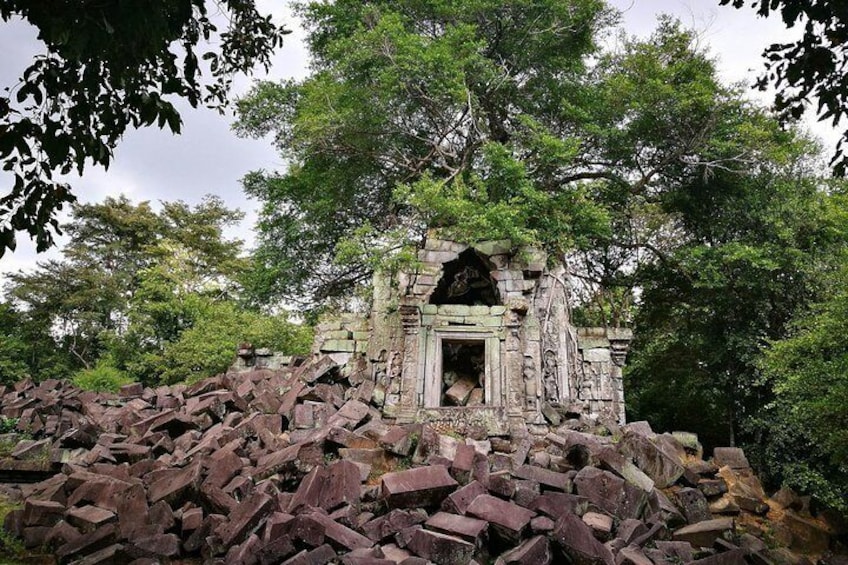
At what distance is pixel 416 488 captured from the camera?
219 inches

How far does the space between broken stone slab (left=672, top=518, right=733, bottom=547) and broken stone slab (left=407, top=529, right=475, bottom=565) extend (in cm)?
242

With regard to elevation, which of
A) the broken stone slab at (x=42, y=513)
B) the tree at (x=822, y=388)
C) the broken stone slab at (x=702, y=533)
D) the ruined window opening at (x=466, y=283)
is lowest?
the broken stone slab at (x=42, y=513)

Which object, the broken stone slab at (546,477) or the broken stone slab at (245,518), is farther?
the broken stone slab at (546,477)

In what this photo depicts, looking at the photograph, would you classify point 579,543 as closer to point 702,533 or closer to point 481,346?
point 702,533

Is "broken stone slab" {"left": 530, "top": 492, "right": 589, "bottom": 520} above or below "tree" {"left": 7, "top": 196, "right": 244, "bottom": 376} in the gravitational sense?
below

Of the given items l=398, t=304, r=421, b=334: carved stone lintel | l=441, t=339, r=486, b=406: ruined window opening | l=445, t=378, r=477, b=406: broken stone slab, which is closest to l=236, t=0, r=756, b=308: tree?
l=398, t=304, r=421, b=334: carved stone lintel

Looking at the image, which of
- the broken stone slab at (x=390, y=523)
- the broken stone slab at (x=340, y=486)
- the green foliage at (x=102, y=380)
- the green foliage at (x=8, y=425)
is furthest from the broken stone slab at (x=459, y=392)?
the green foliage at (x=102, y=380)

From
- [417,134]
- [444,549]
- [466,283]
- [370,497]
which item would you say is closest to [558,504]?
[444,549]

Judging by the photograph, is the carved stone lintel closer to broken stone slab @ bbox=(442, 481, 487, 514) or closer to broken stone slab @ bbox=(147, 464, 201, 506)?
broken stone slab @ bbox=(147, 464, 201, 506)

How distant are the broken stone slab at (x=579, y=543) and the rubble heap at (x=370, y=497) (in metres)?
0.01

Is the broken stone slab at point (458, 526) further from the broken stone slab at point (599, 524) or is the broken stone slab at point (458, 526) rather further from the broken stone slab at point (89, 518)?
the broken stone slab at point (89, 518)

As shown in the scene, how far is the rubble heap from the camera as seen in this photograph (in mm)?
4984

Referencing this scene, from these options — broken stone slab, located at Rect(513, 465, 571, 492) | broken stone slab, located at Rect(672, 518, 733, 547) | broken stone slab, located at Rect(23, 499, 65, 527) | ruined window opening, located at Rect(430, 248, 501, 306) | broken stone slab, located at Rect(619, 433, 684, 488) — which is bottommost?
broken stone slab, located at Rect(23, 499, 65, 527)

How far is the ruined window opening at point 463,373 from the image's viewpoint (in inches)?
429
